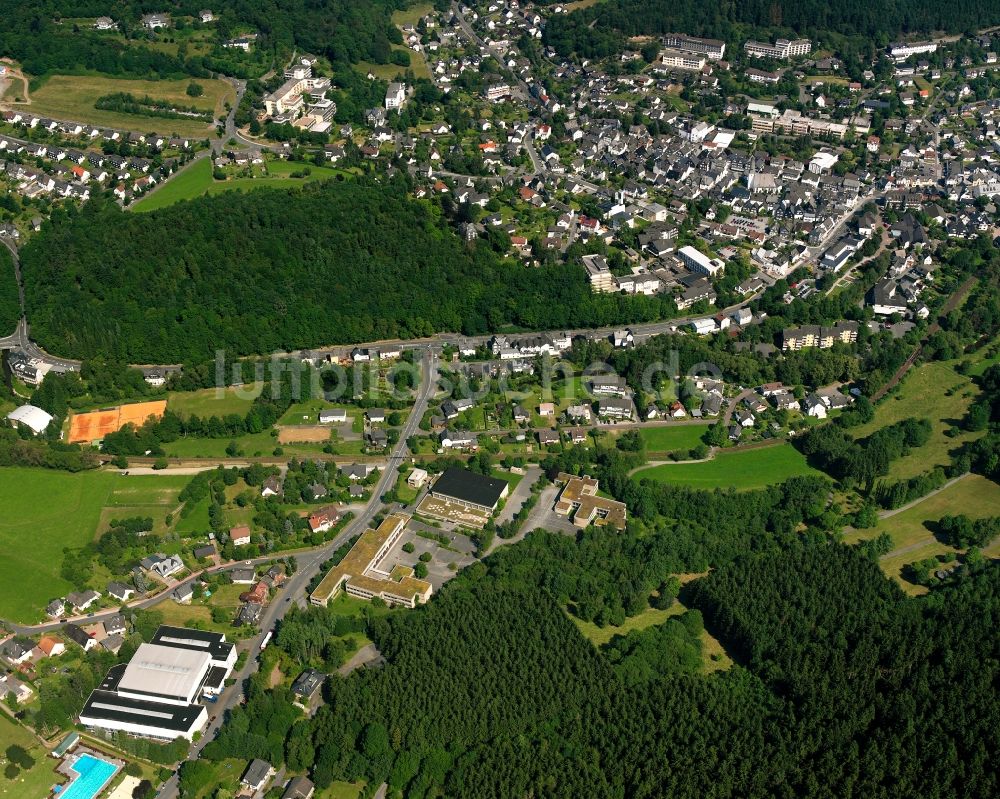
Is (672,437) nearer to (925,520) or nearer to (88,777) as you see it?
(925,520)

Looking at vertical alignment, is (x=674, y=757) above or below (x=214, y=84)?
below

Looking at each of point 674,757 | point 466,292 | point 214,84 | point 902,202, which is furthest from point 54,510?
point 902,202

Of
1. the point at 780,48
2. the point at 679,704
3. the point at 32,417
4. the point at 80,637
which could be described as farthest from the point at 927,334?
the point at 32,417

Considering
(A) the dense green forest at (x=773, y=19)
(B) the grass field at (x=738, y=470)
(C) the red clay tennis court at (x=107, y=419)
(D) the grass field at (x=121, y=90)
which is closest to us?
(B) the grass field at (x=738, y=470)

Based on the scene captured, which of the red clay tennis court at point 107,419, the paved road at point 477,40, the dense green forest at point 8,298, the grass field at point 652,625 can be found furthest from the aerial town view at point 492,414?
the paved road at point 477,40

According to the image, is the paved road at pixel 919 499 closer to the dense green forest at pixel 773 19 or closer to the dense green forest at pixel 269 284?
the dense green forest at pixel 269 284

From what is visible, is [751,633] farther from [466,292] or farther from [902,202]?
[902,202]
